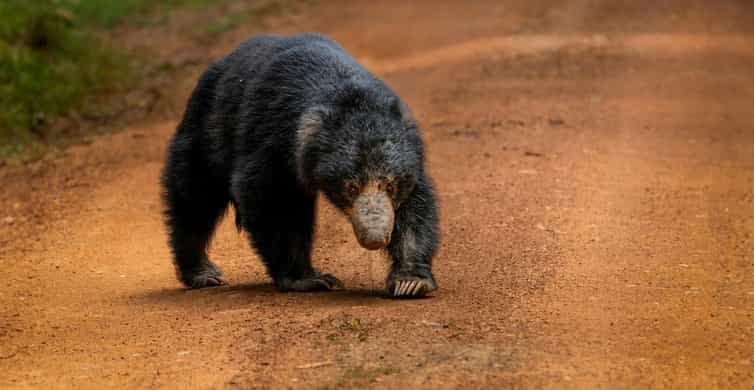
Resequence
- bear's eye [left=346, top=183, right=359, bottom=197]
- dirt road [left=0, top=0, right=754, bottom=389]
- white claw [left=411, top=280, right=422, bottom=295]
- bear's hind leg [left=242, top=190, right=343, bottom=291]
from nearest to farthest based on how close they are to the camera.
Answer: dirt road [left=0, top=0, right=754, bottom=389], bear's eye [left=346, top=183, right=359, bottom=197], white claw [left=411, top=280, right=422, bottom=295], bear's hind leg [left=242, top=190, right=343, bottom=291]

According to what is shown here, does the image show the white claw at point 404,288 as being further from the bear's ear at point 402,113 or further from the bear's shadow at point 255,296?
the bear's ear at point 402,113

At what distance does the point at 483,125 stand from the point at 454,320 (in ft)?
18.7

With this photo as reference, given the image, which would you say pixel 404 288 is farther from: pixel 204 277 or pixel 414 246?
pixel 204 277

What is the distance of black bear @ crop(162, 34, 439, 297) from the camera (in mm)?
6031

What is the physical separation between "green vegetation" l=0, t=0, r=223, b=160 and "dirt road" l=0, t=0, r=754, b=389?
0.87 metres

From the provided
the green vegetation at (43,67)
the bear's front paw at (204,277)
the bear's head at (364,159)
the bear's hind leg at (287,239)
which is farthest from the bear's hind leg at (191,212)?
the green vegetation at (43,67)

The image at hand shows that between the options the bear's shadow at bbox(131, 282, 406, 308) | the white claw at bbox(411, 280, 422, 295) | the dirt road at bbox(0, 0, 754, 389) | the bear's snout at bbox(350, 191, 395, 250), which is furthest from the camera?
the bear's shadow at bbox(131, 282, 406, 308)

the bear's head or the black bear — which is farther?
the black bear

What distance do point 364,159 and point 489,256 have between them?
150 cm

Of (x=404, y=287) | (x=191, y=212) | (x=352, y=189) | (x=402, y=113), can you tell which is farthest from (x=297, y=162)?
(x=191, y=212)

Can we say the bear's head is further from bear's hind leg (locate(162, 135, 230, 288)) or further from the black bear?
bear's hind leg (locate(162, 135, 230, 288))

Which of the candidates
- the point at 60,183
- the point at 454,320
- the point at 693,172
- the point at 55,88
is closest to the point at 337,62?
the point at 454,320

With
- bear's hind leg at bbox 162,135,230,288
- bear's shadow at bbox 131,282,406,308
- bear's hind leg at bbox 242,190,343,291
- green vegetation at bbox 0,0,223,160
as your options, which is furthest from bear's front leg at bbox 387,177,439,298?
green vegetation at bbox 0,0,223,160

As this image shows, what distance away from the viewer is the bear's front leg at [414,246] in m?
6.23
